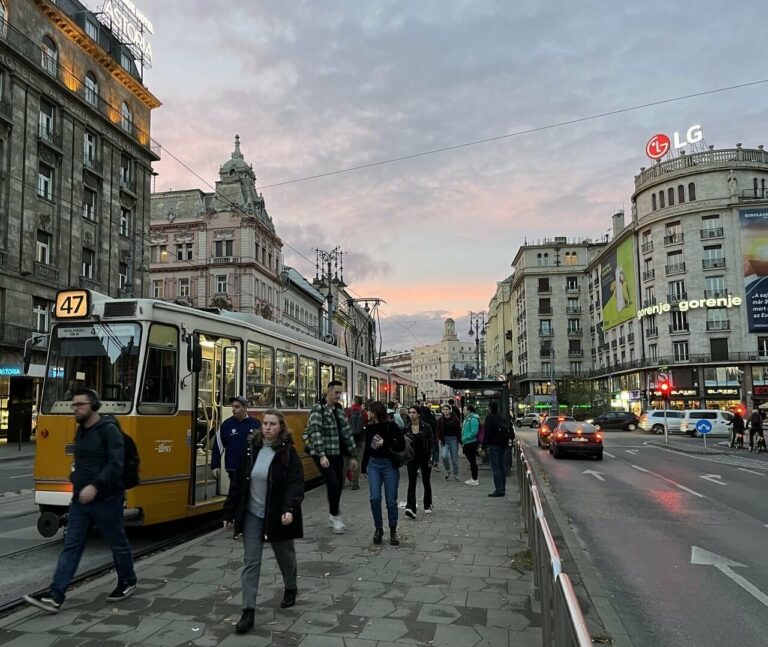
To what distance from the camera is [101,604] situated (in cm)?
538

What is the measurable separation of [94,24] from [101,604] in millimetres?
39775

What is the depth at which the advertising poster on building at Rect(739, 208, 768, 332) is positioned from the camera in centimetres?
5850

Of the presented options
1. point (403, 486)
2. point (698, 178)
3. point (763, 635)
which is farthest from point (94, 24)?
point (698, 178)

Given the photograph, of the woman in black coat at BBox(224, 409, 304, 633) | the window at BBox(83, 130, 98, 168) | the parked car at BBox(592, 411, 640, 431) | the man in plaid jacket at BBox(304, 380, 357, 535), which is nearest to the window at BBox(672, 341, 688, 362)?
the parked car at BBox(592, 411, 640, 431)

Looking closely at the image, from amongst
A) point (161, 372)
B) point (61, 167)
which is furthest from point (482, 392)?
point (61, 167)

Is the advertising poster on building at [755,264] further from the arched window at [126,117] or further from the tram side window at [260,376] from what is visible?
the tram side window at [260,376]

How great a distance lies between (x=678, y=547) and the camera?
330 inches

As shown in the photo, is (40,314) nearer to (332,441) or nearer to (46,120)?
(46,120)

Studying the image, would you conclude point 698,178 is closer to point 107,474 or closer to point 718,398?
point 718,398

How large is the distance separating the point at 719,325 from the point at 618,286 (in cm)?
1451

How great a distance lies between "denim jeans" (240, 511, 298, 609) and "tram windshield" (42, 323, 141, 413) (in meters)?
3.63

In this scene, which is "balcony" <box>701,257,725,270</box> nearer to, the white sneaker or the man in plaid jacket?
the man in plaid jacket

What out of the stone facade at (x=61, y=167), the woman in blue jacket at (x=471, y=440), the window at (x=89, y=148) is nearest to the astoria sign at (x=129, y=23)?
the stone facade at (x=61, y=167)

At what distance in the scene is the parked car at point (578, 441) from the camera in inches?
870
